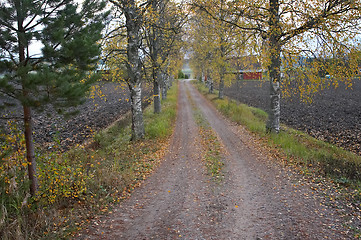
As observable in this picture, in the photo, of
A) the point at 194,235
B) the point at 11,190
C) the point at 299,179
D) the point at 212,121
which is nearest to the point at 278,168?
the point at 299,179

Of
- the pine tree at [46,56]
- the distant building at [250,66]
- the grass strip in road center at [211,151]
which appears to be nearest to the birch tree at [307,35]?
the distant building at [250,66]

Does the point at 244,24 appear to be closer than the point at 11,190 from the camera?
No

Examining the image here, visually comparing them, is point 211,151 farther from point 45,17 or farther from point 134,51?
point 45,17

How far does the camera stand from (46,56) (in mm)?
4492

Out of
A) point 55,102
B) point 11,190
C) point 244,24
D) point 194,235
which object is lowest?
point 194,235

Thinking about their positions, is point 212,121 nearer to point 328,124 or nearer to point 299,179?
point 328,124

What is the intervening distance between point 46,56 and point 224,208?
4.88 m

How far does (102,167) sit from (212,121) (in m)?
10.5

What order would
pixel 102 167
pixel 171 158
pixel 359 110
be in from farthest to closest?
pixel 359 110, pixel 171 158, pixel 102 167

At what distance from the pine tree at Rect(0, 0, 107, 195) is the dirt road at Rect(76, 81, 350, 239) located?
2.45 m

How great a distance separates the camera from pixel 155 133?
12.8 metres

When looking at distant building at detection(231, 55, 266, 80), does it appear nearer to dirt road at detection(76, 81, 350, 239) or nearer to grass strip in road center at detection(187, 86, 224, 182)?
grass strip in road center at detection(187, 86, 224, 182)

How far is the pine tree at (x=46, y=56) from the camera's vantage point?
407 centimetres

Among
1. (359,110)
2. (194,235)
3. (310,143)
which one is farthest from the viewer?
(359,110)
